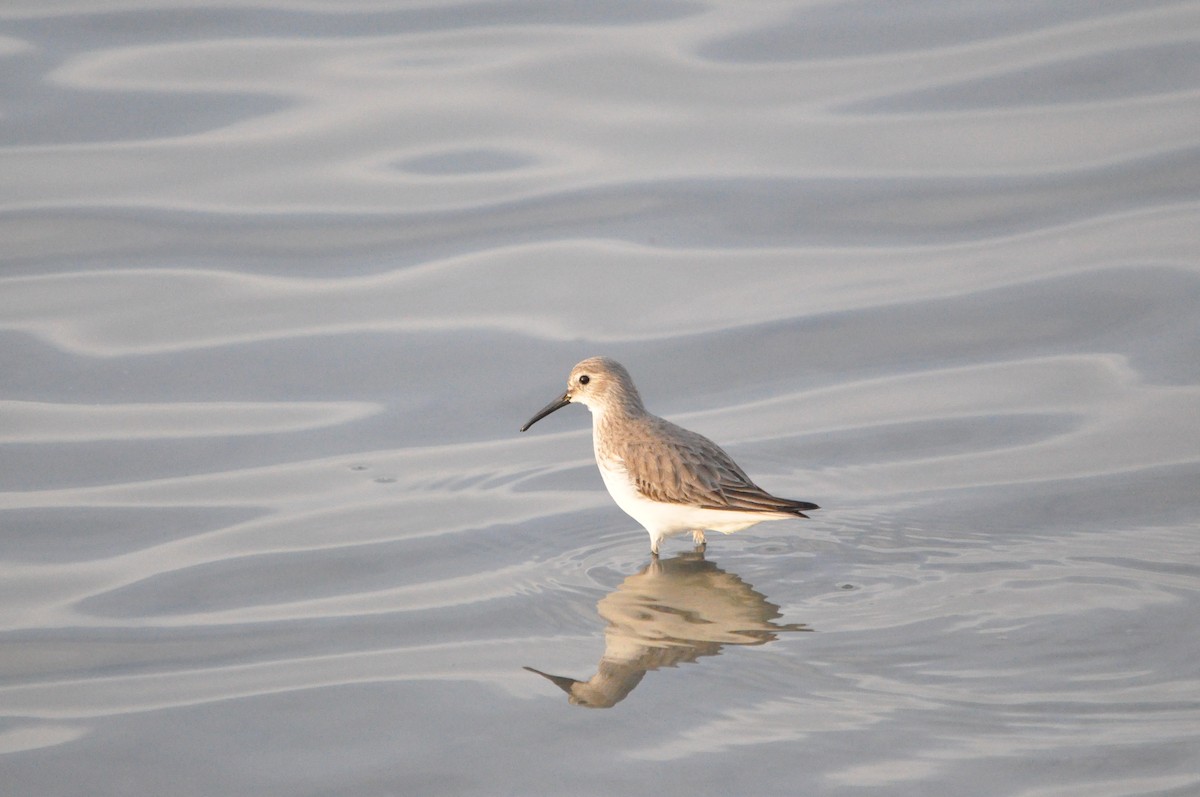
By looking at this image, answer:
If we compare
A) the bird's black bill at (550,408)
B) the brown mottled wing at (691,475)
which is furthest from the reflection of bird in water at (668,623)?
the bird's black bill at (550,408)

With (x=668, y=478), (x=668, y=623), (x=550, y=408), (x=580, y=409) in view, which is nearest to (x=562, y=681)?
(x=668, y=623)

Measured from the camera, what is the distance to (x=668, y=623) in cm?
675

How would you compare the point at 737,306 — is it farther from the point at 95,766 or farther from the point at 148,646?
the point at 95,766

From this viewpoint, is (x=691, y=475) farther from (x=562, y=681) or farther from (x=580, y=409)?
(x=580, y=409)

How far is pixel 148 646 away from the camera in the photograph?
6652 millimetres

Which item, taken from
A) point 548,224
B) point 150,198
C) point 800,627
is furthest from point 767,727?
point 150,198

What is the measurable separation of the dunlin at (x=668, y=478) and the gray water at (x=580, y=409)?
26 cm

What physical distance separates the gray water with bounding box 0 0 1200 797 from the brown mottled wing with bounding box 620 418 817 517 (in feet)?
1.07

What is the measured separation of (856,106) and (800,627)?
22.8ft

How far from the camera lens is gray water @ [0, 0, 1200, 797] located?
19.3 feet

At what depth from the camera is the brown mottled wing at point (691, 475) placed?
7.25 metres

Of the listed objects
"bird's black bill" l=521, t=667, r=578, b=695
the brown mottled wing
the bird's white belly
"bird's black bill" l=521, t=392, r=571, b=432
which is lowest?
"bird's black bill" l=521, t=667, r=578, b=695

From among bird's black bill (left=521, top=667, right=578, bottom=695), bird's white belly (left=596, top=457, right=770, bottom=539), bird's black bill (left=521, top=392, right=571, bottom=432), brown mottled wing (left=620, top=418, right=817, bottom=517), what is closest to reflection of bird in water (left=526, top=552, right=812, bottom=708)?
bird's black bill (left=521, top=667, right=578, bottom=695)

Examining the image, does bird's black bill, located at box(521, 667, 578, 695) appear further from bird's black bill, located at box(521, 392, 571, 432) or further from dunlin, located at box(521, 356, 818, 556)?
bird's black bill, located at box(521, 392, 571, 432)
